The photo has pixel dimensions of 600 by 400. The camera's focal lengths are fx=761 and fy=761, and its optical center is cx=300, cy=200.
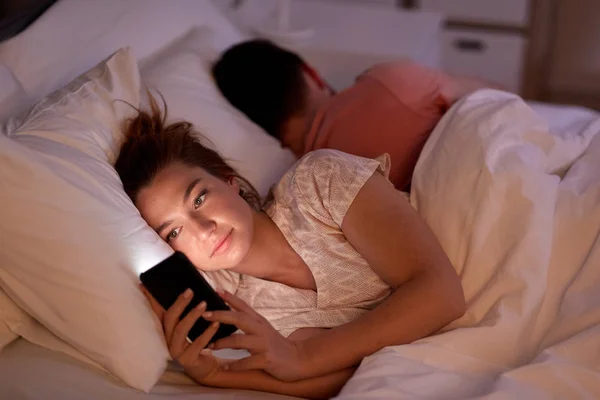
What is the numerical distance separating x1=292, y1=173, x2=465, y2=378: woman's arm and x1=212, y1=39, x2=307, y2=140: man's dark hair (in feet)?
2.02

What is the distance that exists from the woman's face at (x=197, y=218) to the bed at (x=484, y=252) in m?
0.20

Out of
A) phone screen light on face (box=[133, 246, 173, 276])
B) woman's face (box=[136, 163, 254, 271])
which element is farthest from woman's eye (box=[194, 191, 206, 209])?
phone screen light on face (box=[133, 246, 173, 276])

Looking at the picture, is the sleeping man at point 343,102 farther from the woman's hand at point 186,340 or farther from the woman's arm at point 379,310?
the woman's hand at point 186,340

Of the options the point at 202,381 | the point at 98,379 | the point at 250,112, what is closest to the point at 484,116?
the point at 250,112

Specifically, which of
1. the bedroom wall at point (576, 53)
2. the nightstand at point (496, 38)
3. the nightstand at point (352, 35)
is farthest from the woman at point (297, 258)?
the bedroom wall at point (576, 53)

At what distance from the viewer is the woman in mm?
1145

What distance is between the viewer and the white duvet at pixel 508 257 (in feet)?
3.51

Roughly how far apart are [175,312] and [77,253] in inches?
6.4

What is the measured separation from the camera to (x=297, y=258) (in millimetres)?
1321

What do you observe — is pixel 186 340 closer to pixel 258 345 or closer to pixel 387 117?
pixel 258 345

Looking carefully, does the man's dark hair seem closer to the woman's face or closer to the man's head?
the man's head

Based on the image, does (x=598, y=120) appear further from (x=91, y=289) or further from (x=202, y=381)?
(x=91, y=289)

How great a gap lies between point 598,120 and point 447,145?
43 cm

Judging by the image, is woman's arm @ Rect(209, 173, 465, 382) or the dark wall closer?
woman's arm @ Rect(209, 173, 465, 382)
